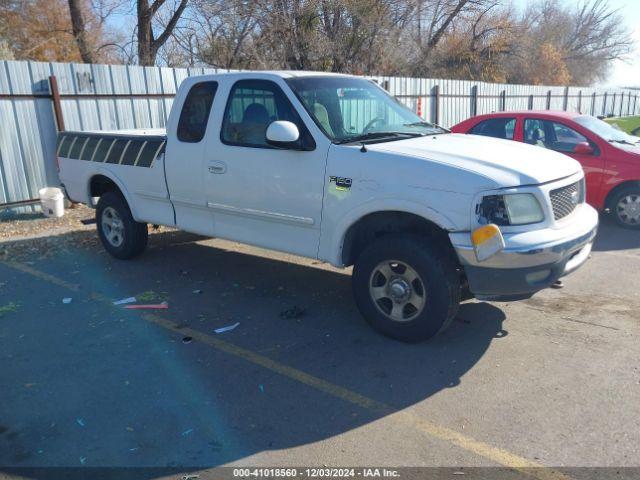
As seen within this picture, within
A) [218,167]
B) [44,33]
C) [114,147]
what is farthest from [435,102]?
[44,33]

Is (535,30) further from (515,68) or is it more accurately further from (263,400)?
(263,400)

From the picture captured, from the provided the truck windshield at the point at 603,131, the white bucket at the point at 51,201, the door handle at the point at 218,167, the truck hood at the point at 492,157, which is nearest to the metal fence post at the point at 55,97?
the white bucket at the point at 51,201

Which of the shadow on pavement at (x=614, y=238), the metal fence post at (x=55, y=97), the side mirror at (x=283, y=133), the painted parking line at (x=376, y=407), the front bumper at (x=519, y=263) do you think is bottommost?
the shadow on pavement at (x=614, y=238)

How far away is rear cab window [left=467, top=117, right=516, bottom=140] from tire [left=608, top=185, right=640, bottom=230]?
182cm

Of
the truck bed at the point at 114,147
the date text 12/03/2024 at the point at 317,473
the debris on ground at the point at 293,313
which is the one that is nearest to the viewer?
Result: the date text 12/03/2024 at the point at 317,473

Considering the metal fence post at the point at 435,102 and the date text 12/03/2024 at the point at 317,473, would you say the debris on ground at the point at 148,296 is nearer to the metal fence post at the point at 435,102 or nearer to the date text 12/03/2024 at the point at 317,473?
the date text 12/03/2024 at the point at 317,473

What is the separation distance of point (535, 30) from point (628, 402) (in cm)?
4851

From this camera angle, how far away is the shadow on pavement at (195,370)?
3.27 m

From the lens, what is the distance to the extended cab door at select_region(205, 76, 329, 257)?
15.5 ft

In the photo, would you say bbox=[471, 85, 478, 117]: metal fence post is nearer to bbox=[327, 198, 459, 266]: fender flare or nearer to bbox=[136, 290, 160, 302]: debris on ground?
bbox=[136, 290, 160, 302]: debris on ground

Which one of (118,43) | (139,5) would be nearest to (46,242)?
(139,5)

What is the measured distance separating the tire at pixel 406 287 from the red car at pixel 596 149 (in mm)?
5085

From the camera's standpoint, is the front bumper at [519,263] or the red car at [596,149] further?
the red car at [596,149]

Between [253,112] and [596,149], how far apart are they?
5.58 m
